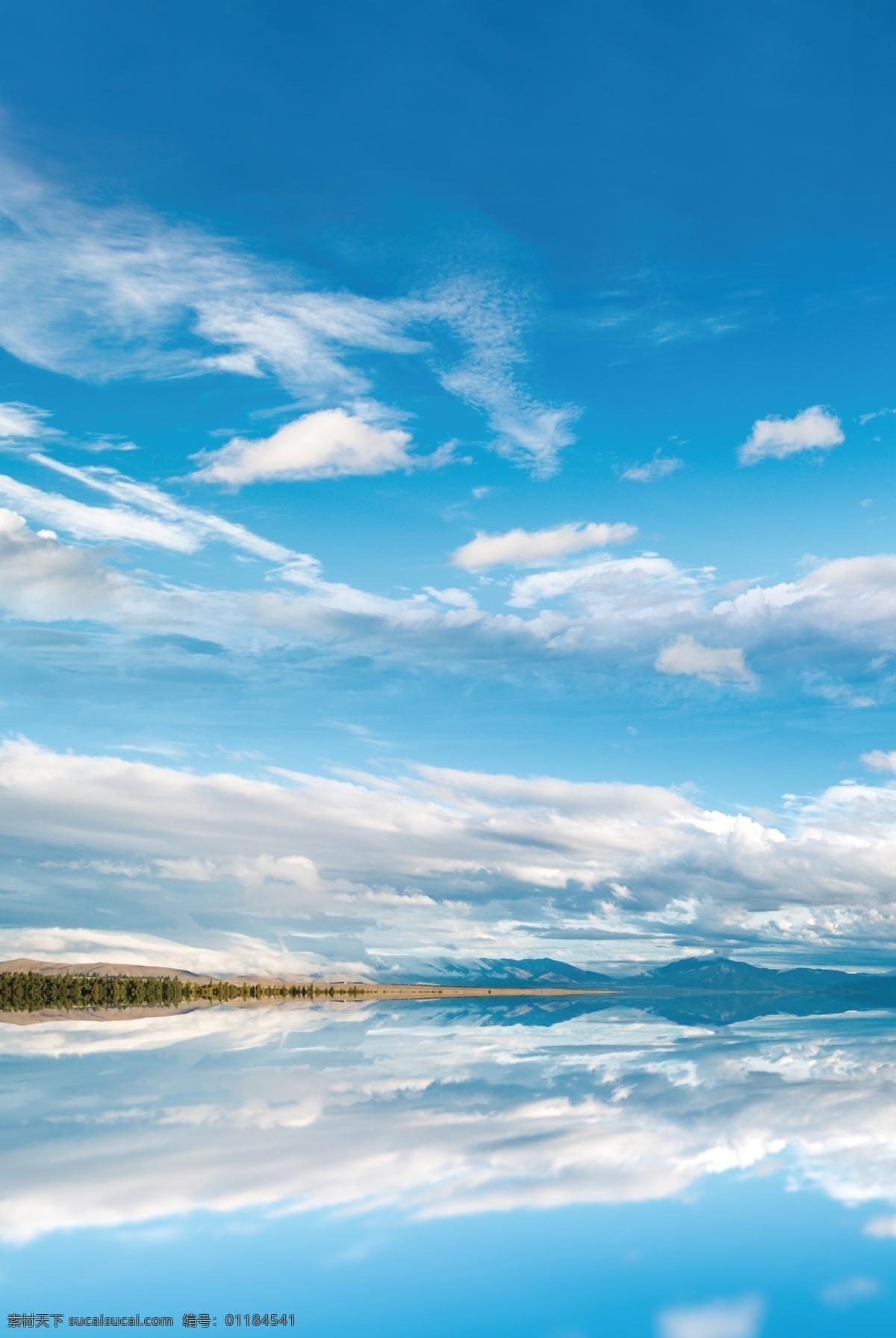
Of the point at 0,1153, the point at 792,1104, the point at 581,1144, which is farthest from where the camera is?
the point at 792,1104

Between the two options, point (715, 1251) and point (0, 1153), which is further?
point (0, 1153)

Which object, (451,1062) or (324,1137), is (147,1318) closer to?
(324,1137)

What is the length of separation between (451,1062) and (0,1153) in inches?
1860

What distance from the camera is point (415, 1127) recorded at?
45.0m

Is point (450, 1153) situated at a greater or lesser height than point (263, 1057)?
greater

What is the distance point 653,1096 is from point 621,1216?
28382 millimetres

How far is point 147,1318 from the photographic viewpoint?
23172 millimetres

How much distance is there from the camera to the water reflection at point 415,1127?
3300cm

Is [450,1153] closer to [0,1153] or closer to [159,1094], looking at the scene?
[0,1153]

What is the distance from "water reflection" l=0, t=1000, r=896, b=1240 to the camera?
108 ft

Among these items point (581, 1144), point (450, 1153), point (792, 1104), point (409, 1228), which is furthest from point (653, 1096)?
point (409, 1228)

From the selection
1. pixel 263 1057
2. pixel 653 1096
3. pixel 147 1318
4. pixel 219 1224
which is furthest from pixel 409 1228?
pixel 263 1057

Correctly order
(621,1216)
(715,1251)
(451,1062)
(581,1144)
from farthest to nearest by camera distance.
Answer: (451,1062)
(581,1144)
(621,1216)
(715,1251)

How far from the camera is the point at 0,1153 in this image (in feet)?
127
